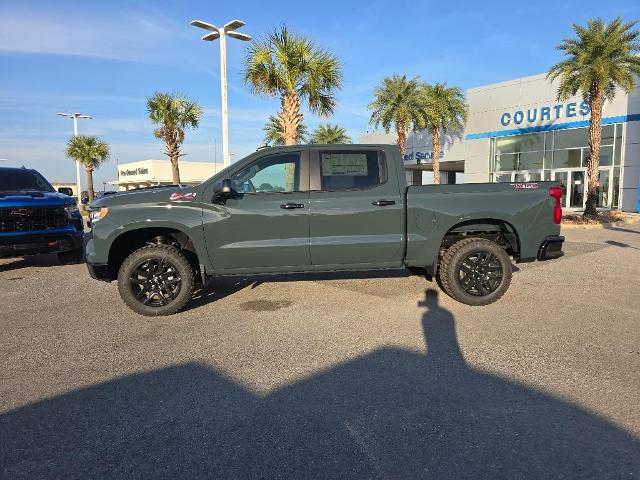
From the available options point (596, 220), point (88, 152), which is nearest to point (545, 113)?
point (596, 220)

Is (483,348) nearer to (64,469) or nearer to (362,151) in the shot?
(362,151)

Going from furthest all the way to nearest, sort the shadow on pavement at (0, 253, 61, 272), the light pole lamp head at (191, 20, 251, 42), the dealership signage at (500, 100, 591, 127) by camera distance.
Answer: the dealership signage at (500, 100, 591, 127), the light pole lamp head at (191, 20, 251, 42), the shadow on pavement at (0, 253, 61, 272)

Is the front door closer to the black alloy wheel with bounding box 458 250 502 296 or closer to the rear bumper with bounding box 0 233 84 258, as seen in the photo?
the black alloy wheel with bounding box 458 250 502 296

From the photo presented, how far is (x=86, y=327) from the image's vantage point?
5.00 metres

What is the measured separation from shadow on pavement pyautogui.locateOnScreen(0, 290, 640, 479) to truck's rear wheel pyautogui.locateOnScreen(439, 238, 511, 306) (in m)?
2.04

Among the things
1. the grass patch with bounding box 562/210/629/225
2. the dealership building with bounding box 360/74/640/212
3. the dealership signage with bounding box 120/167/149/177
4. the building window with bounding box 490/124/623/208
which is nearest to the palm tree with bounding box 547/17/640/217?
the grass patch with bounding box 562/210/629/225

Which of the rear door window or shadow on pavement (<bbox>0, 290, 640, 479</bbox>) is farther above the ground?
the rear door window

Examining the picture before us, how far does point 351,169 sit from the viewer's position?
5.48 meters

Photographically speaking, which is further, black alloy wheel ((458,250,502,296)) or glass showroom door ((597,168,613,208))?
glass showroom door ((597,168,613,208))

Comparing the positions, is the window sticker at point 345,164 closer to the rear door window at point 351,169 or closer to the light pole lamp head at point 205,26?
the rear door window at point 351,169

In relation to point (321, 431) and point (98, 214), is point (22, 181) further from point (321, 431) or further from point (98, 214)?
point (321, 431)

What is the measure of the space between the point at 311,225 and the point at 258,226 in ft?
2.08

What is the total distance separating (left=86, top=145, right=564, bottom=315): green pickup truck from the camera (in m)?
5.18

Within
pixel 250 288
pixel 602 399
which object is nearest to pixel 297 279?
pixel 250 288
